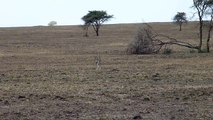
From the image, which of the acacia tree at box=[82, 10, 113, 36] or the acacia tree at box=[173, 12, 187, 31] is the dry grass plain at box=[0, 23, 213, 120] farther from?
the acacia tree at box=[173, 12, 187, 31]

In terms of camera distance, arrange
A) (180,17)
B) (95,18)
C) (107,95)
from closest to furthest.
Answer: (107,95), (95,18), (180,17)

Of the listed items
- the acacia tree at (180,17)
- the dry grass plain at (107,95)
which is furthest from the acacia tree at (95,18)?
the dry grass plain at (107,95)

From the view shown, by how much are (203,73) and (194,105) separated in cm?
745

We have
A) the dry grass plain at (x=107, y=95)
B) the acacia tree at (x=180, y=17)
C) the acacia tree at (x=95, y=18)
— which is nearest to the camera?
the dry grass plain at (x=107, y=95)

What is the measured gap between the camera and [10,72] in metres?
21.4

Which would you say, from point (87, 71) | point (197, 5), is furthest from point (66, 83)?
point (197, 5)

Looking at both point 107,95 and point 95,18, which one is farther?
point 95,18

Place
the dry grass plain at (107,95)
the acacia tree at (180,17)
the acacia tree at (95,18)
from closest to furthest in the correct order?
the dry grass plain at (107,95) → the acacia tree at (95,18) → the acacia tree at (180,17)

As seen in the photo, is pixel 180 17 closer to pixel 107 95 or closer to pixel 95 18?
pixel 95 18

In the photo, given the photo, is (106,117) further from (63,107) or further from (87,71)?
(87,71)

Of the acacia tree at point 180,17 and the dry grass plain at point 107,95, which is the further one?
the acacia tree at point 180,17

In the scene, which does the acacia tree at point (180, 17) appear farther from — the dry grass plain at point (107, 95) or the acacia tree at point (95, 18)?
the dry grass plain at point (107, 95)

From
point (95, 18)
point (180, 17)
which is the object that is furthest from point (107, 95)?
point (180, 17)

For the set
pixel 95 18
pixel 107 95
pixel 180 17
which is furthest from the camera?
pixel 180 17
